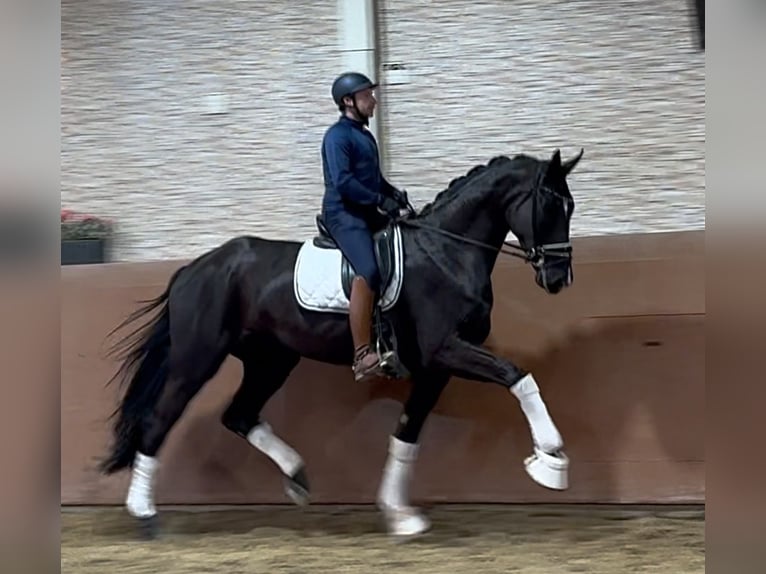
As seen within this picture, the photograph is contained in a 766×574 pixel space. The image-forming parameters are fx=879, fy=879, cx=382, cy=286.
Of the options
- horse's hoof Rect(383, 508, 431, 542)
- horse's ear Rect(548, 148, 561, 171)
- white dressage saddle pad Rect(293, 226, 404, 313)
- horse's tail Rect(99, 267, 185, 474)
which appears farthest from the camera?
horse's tail Rect(99, 267, 185, 474)

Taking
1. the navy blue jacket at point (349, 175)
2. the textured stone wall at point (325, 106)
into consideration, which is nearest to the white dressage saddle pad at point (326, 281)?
the navy blue jacket at point (349, 175)

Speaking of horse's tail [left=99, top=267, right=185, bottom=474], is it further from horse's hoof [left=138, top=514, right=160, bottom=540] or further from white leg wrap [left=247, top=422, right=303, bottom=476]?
white leg wrap [left=247, top=422, right=303, bottom=476]

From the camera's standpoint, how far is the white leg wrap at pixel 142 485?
305 centimetres

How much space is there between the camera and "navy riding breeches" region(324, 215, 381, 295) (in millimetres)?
2805

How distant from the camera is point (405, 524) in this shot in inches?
118

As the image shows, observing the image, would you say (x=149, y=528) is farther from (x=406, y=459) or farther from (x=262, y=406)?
(x=406, y=459)

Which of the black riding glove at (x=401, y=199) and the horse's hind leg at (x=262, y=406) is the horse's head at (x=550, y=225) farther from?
the horse's hind leg at (x=262, y=406)

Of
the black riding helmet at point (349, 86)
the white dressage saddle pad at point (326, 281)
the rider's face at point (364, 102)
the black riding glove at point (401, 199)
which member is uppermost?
the black riding helmet at point (349, 86)

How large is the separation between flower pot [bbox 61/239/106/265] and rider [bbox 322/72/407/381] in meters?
1.33

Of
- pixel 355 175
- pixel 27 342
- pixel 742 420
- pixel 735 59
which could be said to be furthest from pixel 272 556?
pixel 735 59

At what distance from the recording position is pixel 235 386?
139 inches

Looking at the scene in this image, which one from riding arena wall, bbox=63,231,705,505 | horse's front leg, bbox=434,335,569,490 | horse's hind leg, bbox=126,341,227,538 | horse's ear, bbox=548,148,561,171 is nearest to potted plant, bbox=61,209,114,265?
riding arena wall, bbox=63,231,705,505

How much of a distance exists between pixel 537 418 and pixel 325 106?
1885mm

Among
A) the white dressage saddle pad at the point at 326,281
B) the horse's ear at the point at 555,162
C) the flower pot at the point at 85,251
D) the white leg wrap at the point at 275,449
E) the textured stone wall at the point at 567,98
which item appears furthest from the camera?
the flower pot at the point at 85,251
